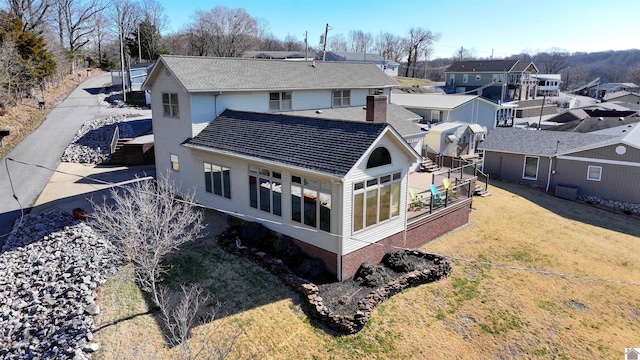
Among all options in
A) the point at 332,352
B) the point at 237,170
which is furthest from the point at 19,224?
the point at 332,352

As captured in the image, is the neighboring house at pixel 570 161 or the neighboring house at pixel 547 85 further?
the neighboring house at pixel 547 85

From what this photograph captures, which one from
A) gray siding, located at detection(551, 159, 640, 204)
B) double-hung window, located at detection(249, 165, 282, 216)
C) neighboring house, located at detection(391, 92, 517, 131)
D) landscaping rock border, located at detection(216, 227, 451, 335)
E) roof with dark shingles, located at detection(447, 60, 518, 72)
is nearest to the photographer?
landscaping rock border, located at detection(216, 227, 451, 335)

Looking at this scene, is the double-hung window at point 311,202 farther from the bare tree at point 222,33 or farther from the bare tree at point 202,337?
the bare tree at point 222,33

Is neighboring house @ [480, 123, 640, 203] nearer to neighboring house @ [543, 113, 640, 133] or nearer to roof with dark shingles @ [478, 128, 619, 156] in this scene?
roof with dark shingles @ [478, 128, 619, 156]

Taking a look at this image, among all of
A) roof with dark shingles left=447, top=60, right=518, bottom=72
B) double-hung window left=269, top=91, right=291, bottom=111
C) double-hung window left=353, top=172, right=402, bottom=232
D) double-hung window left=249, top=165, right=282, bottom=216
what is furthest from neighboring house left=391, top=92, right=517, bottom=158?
roof with dark shingles left=447, top=60, right=518, bottom=72

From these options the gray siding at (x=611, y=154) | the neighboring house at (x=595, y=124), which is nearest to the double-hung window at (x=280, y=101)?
the gray siding at (x=611, y=154)

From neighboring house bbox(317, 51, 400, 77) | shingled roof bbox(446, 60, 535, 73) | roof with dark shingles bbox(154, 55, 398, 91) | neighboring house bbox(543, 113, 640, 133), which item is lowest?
neighboring house bbox(543, 113, 640, 133)
